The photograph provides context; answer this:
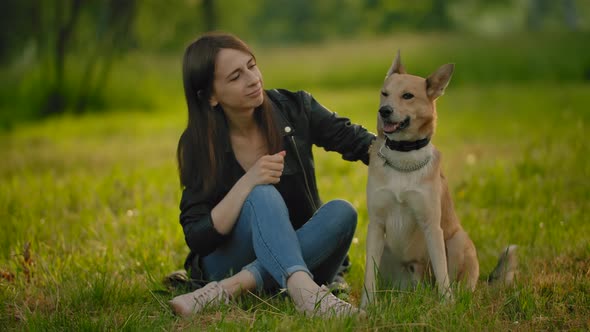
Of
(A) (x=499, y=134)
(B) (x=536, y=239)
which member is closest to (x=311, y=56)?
(A) (x=499, y=134)

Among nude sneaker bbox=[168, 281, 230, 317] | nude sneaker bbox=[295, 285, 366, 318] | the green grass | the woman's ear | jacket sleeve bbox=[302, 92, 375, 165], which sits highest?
the woman's ear

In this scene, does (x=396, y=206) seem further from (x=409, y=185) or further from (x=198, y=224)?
(x=198, y=224)

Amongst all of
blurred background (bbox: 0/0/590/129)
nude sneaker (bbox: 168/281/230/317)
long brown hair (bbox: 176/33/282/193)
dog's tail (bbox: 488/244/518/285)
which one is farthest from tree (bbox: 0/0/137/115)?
dog's tail (bbox: 488/244/518/285)

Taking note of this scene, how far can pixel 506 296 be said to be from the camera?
3426 millimetres

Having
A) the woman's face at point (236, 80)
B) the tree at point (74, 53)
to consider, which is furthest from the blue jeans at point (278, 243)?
the tree at point (74, 53)

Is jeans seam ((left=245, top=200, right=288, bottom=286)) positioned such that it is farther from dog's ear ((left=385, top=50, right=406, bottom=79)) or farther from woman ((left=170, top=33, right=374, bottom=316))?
dog's ear ((left=385, top=50, right=406, bottom=79))

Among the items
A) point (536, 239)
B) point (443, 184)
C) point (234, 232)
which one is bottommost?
point (536, 239)

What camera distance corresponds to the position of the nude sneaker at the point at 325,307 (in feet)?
10.3

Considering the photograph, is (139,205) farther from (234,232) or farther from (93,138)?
(93,138)

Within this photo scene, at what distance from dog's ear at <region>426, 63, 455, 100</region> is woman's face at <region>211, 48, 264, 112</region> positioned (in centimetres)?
87

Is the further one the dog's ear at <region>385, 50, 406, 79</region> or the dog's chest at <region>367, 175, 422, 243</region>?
the dog's ear at <region>385, 50, 406, 79</region>

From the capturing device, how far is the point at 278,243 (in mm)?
3500

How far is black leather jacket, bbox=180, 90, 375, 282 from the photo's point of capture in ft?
→ 12.4

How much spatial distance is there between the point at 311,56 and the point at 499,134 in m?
12.1
